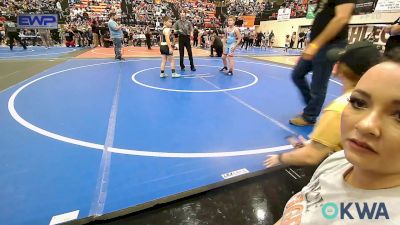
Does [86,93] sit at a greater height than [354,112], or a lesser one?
lesser

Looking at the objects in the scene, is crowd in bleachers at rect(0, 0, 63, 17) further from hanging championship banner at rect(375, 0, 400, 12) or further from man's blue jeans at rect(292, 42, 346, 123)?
hanging championship banner at rect(375, 0, 400, 12)

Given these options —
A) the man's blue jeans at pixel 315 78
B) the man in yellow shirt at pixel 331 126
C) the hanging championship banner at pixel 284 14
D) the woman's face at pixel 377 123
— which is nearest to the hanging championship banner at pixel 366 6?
the hanging championship banner at pixel 284 14

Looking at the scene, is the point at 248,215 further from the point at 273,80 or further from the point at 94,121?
the point at 273,80

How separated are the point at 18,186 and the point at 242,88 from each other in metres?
4.43

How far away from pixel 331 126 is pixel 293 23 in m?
22.5

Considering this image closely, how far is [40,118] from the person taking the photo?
3.69m

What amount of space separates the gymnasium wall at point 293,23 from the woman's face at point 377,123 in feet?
55.6

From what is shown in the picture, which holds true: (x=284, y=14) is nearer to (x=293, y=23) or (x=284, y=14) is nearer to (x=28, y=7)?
(x=293, y=23)

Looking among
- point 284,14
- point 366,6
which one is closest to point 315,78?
point 366,6

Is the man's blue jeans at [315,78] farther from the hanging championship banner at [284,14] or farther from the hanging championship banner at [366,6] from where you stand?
the hanging championship banner at [284,14]

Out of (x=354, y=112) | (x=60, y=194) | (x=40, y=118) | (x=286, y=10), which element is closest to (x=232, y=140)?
(x=60, y=194)

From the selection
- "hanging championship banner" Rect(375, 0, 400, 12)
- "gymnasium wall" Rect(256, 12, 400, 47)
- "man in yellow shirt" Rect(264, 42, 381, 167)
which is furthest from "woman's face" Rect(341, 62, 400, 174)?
"gymnasium wall" Rect(256, 12, 400, 47)

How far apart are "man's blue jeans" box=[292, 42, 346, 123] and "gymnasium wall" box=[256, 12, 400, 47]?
14178 mm

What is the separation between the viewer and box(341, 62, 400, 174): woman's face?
655 millimetres
